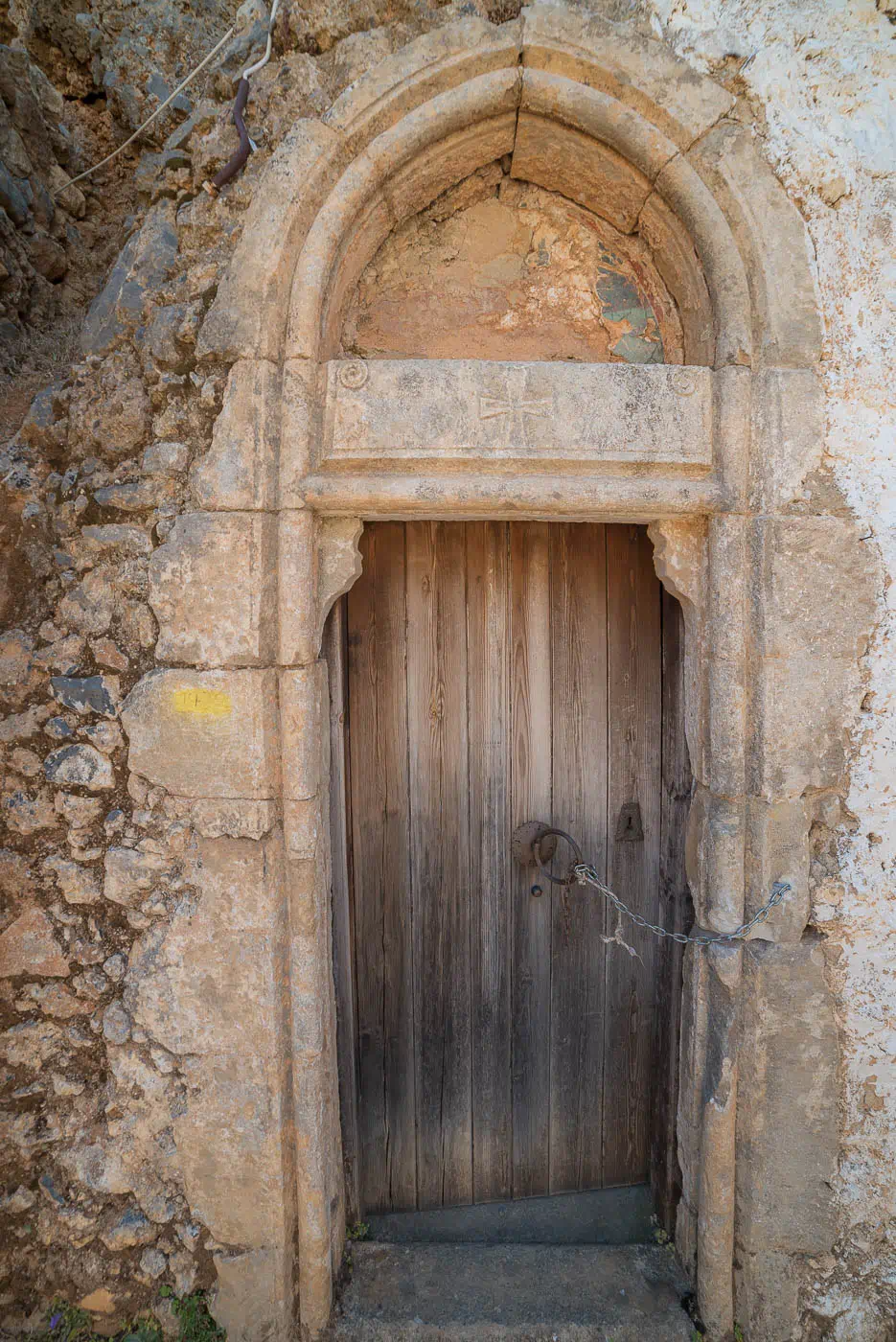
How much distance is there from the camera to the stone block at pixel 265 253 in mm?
1808

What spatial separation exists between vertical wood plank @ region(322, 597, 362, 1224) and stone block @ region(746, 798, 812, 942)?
1224mm

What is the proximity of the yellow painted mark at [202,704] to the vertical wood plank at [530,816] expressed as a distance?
939mm

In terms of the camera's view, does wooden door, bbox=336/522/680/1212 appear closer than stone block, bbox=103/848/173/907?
No

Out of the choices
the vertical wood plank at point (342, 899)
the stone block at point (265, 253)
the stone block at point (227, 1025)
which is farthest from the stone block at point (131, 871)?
the stone block at point (265, 253)

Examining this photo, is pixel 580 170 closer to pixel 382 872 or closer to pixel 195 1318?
pixel 382 872

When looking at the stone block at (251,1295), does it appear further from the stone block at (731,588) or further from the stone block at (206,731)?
the stone block at (731,588)

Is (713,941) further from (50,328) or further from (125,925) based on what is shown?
(50,328)

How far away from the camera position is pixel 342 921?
2.22 meters

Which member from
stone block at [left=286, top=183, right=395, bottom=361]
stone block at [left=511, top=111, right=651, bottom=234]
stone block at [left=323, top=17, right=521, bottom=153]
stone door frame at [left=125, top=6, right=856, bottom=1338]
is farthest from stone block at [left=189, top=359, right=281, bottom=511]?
stone block at [left=511, top=111, right=651, bottom=234]

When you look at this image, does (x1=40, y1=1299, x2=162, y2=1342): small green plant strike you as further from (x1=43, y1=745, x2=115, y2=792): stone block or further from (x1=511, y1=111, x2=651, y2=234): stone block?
(x1=511, y1=111, x2=651, y2=234): stone block

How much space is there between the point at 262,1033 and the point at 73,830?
748 mm

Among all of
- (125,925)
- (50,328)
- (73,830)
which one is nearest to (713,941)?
(125,925)

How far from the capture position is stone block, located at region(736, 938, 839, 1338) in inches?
72.8

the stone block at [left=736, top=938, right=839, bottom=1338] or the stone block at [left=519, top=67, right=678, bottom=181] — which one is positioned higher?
the stone block at [left=519, top=67, right=678, bottom=181]
